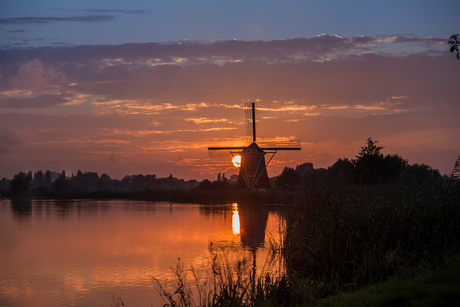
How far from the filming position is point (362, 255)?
10.1 m

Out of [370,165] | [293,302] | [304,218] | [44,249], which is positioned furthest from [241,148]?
[293,302]

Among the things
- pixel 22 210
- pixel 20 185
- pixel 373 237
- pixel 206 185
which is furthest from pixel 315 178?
pixel 20 185

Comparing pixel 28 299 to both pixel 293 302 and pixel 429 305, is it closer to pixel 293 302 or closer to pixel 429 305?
pixel 293 302

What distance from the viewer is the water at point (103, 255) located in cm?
1140

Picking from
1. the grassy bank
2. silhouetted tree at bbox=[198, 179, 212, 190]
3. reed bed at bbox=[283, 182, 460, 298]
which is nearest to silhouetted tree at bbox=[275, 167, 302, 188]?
silhouetted tree at bbox=[198, 179, 212, 190]

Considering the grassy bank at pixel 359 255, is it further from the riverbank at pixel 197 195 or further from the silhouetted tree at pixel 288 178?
the silhouetted tree at pixel 288 178

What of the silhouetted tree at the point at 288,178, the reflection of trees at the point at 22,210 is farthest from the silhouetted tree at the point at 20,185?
the silhouetted tree at the point at 288,178

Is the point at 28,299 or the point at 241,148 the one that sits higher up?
the point at 241,148

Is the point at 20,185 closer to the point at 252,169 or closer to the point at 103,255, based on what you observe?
the point at 252,169

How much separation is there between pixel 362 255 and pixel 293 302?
2.42 metres

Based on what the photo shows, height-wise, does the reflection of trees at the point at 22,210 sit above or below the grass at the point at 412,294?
below

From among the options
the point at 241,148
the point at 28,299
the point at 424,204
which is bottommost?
the point at 28,299

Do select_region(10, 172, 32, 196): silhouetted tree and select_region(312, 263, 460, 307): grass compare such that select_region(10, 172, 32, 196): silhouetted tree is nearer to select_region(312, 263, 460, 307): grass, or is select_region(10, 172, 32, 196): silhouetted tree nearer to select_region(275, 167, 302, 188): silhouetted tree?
select_region(275, 167, 302, 188): silhouetted tree

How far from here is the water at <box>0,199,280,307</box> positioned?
11.4 m
